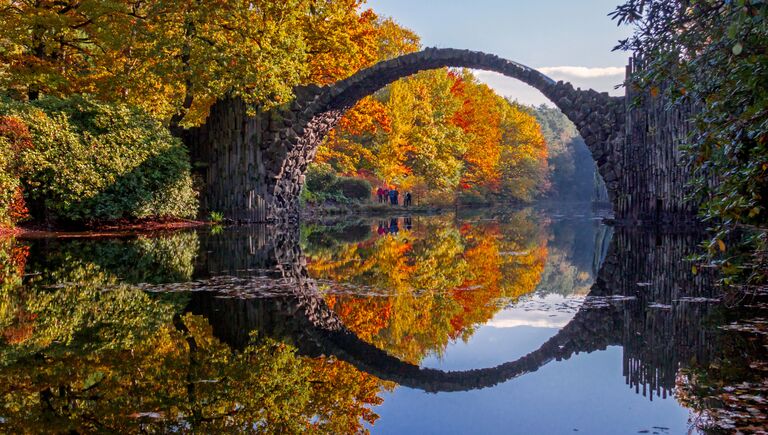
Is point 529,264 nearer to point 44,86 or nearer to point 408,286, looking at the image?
point 408,286

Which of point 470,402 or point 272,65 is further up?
point 272,65

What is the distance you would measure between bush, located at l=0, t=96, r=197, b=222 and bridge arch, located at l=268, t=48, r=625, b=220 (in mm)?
3878

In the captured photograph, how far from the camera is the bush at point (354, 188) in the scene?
35109 mm

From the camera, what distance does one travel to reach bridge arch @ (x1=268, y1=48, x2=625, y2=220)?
1948 cm

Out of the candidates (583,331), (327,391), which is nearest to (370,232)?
(583,331)

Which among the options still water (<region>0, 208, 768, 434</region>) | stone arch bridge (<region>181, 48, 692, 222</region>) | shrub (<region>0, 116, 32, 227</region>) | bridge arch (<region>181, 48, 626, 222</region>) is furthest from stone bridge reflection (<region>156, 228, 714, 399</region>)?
bridge arch (<region>181, 48, 626, 222</region>)

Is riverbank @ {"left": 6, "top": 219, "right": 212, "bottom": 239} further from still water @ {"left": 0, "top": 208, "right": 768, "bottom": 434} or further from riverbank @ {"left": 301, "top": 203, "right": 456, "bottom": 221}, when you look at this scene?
riverbank @ {"left": 301, "top": 203, "right": 456, "bottom": 221}

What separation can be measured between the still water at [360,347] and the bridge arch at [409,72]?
9685 millimetres

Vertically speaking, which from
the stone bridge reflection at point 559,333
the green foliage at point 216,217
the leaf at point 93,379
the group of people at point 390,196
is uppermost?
the group of people at point 390,196

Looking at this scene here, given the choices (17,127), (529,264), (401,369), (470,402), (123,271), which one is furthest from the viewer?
(17,127)

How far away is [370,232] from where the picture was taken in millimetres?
19453

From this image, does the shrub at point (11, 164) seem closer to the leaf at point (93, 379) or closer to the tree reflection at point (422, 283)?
the tree reflection at point (422, 283)

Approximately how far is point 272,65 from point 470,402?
53.5ft

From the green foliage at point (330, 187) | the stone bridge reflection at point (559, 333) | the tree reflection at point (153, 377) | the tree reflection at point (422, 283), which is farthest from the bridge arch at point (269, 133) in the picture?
the tree reflection at point (153, 377)
